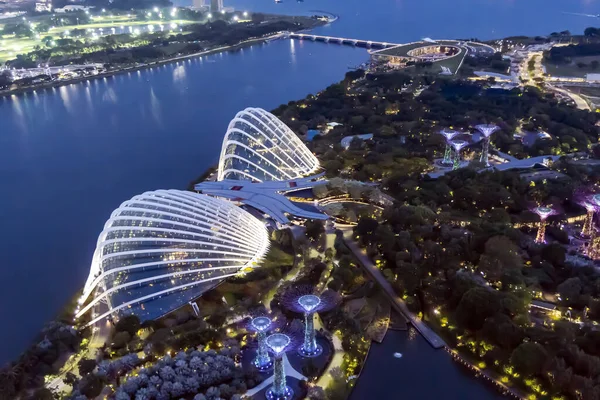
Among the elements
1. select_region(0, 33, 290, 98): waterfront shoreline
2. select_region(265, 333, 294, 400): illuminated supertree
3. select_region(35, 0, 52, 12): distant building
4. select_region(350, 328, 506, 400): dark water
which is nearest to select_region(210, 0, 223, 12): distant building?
select_region(0, 33, 290, 98): waterfront shoreline

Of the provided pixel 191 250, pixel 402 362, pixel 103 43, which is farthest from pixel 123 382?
pixel 103 43

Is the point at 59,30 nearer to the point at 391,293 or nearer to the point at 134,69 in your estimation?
the point at 134,69

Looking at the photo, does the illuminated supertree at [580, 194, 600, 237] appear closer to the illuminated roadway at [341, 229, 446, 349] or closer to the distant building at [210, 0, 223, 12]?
the illuminated roadway at [341, 229, 446, 349]

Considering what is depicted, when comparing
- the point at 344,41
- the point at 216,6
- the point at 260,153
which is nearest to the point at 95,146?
the point at 260,153

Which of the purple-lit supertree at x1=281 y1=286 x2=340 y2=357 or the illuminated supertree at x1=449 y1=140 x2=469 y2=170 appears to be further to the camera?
the illuminated supertree at x1=449 y1=140 x2=469 y2=170

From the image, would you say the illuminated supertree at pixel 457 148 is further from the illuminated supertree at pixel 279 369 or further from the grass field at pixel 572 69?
the grass field at pixel 572 69

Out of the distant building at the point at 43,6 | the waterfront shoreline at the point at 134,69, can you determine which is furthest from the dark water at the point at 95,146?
the distant building at the point at 43,6

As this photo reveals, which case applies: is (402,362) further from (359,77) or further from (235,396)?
(359,77)

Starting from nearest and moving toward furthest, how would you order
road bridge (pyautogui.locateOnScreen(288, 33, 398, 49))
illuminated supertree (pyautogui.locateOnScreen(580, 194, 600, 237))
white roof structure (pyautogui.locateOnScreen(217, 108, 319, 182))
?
illuminated supertree (pyautogui.locateOnScreen(580, 194, 600, 237)) → white roof structure (pyautogui.locateOnScreen(217, 108, 319, 182)) → road bridge (pyautogui.locateOnScreen(288, 33, 398, 49))
